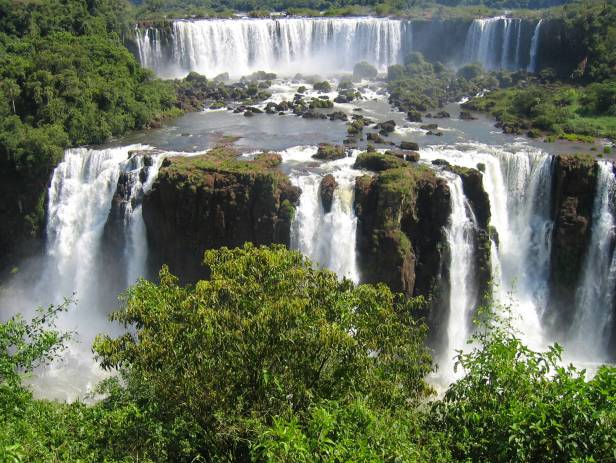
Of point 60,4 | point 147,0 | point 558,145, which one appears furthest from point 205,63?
point 558,145

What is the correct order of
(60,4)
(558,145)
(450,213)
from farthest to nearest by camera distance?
(60,4), (558,145), (450,213)

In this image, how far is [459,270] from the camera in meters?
23.9

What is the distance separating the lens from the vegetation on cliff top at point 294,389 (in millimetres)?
8023

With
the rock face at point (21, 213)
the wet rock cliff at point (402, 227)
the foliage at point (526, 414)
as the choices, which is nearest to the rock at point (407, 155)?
the wet rock cliff at point (402, 227)

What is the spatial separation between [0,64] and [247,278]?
29423 mm

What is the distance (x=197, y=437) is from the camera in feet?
33.7

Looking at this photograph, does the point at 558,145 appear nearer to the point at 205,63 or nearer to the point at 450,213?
the point at 450,213

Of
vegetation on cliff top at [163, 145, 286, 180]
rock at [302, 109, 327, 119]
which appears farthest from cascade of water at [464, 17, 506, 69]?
vegetation on cliff top at [163, 145, 286, 180]

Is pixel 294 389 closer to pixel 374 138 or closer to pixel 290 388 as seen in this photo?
pixel 290 388

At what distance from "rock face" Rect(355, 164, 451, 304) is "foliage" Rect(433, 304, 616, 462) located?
42.2 ft

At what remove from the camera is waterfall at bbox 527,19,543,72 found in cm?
4613

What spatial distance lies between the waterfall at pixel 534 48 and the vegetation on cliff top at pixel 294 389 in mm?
40633

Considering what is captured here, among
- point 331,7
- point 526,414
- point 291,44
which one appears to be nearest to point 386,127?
point 291,44

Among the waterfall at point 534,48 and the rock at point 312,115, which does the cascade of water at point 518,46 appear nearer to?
the waterfall at point 534,48
